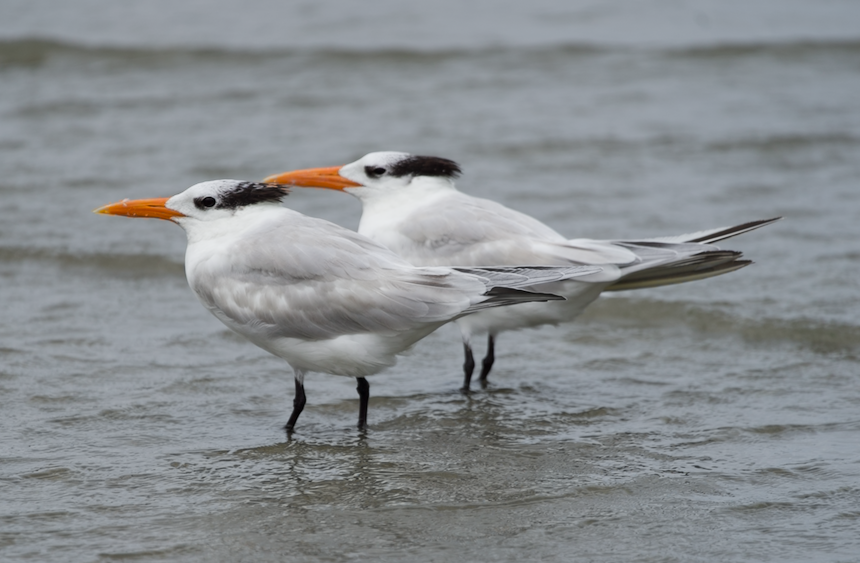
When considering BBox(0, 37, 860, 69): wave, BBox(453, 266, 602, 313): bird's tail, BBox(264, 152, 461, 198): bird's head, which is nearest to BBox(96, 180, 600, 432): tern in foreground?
BBox(453, 266, 602, 313): bird's tail

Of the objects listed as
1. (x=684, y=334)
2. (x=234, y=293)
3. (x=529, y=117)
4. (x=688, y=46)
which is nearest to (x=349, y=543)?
(x=234, y=293)

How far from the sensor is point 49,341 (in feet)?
19.6

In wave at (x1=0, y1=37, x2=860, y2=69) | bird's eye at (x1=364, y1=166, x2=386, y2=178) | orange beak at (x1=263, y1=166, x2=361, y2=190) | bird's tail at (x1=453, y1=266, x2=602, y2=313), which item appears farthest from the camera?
wave at (x1=0, y1=37, x2=860, y2=69)

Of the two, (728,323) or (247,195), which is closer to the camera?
(247,195)

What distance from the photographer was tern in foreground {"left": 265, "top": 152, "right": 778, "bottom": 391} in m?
5.25

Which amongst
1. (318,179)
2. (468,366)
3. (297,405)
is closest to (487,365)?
(468,366)

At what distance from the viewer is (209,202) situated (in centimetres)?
492

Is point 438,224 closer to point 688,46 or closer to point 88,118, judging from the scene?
point 88,118

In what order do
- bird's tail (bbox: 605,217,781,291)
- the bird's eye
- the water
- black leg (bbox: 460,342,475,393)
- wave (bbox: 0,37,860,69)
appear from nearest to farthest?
the water, bird's tail (bbox: 605,217,781,291), black leg (bbox: 460,342,475,393), the bird's eye, wave (bbox: 0,37,860,69)

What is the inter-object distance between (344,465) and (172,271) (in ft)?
11.4

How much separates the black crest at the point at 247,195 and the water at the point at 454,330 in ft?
3.43

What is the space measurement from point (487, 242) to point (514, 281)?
108 centimetres

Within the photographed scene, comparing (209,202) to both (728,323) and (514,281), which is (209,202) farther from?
(728,323)

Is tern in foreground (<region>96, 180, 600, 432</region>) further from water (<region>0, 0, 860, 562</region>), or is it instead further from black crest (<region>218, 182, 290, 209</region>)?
water (<region>0, 0, 860, 562</region>)
